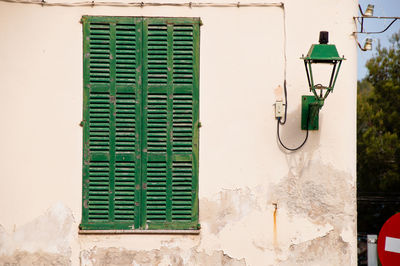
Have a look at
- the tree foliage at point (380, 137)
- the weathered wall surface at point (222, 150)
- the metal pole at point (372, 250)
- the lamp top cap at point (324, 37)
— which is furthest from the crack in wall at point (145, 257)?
the tree foliage at point (380, 137)

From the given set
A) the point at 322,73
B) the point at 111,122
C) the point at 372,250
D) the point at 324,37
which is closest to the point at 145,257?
the point at 111,122

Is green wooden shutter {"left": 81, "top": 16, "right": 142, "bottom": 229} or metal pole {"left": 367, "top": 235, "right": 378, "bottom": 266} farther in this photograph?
green wooden shutter {"left": 81, "top": 16, "right": 142, "bottom": 229}

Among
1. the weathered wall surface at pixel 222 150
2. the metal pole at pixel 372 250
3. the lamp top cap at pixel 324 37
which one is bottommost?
the metal pole at pixel 372 250

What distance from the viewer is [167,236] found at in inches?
245

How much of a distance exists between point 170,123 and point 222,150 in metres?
0.59

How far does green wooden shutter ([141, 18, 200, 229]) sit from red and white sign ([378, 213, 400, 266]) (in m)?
1.83

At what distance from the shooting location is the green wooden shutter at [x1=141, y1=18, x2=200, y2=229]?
20.5 feet

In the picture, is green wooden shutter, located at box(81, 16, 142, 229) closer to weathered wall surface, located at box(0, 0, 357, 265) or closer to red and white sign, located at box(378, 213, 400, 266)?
weathered wall surface, located at box(0, 0, 357, 265)

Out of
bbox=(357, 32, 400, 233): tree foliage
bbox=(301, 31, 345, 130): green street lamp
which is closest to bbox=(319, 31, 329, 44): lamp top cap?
bbox=(301, 31, 345, 130): green street lamp

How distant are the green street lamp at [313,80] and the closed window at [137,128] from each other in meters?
1.11

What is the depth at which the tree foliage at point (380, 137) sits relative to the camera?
20609mm

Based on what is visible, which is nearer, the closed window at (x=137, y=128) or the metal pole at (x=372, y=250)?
the metal pole at (x=372, y=250)

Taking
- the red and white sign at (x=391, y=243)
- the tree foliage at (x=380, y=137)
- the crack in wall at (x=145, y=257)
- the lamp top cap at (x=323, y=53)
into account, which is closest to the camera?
the red and white sign at (x=391, y=243)

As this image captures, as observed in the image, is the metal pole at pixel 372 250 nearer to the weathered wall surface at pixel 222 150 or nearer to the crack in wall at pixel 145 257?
the weathered wall surface at pixel 222 150
